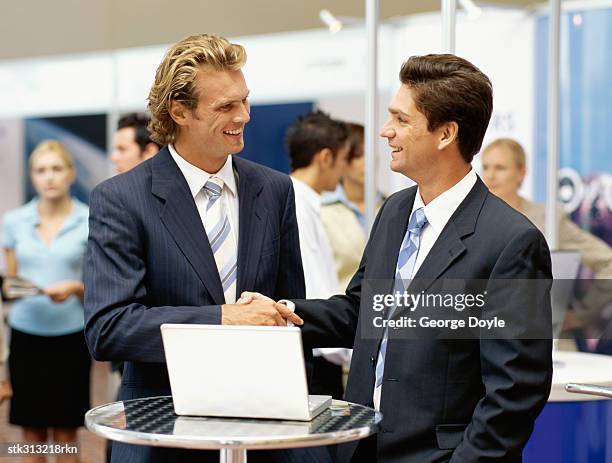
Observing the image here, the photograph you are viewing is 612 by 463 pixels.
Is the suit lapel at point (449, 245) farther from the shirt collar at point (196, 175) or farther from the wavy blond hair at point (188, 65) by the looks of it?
the wavy blond hair at point (188, 65)

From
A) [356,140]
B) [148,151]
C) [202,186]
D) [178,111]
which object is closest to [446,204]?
[202,186]

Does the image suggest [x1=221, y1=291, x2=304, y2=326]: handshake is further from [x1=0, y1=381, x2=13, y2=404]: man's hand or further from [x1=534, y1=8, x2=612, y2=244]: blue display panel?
[x1=534, y1=8, x2=612, y2=244]: blue display panel

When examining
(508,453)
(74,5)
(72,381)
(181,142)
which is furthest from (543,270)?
(74,5)

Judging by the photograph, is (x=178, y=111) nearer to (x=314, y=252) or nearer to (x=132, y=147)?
A: (x=314, y=252)

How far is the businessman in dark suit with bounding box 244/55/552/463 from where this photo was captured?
235cm

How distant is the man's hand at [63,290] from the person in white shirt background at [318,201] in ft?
4.52

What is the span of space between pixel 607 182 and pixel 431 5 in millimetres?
1842

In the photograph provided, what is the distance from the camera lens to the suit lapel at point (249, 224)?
265 cm

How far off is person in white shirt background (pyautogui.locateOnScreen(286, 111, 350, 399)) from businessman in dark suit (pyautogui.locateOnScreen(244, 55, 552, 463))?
1.52 metres

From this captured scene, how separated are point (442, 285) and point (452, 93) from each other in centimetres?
46

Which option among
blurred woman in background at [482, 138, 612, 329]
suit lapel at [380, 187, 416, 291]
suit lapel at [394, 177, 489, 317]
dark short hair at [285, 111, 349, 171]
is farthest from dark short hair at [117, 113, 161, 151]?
suit lapel at [394, 177, 489, 317]

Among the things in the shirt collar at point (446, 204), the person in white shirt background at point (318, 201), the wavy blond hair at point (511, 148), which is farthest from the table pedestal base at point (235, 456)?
the wavy blond hair at point (511, 148)

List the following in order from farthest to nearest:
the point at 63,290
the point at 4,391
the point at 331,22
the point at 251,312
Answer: the point at 331,22 → the point at 63,290 → the point at 4,391 → the point at 251,312

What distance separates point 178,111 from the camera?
2.70 meters
